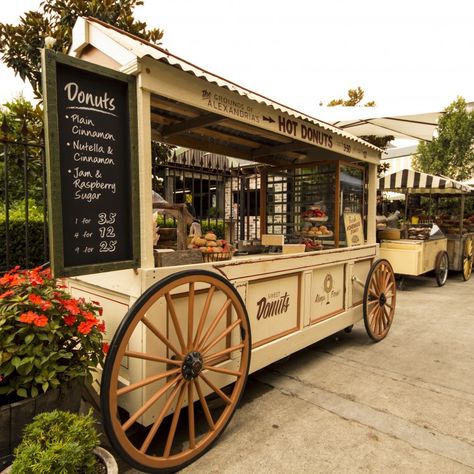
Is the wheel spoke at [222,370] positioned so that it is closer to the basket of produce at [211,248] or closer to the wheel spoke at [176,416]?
the wheel spoke at [176,416]

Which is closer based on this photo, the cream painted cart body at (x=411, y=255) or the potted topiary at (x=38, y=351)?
the potted topiary at (x=38, y=351)

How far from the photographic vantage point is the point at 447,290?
24.5ft

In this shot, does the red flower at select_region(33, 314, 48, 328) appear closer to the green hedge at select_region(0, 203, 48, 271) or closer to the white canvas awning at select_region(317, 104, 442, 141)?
the green hedge at select_region(0, 203, 48, 271)

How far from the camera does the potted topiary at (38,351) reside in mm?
1613

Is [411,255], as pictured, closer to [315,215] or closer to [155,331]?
[315,215]

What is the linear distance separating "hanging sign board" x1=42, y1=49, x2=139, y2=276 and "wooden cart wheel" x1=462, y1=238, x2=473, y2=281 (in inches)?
361

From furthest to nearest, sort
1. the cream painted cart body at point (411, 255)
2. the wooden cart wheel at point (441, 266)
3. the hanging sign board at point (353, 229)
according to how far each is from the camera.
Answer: the wooden cart wheel at point (441, 266)
the cream painted cart body at point (411, 255)
the hanging sign board at point (353, 229)

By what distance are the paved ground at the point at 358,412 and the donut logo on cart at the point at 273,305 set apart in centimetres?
66

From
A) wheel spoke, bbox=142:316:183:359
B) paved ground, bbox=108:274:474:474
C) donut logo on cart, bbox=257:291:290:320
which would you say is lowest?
paved ground, bbox=108:274:474:474

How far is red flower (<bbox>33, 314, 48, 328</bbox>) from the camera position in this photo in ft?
5.39

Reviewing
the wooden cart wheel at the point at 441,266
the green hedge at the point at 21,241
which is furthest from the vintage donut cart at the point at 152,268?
the wooden cart wheel at the point at 441,266

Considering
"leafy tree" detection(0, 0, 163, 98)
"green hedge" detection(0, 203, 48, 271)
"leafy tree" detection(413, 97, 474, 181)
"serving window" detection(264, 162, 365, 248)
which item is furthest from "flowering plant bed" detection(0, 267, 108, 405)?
"leafy tree" detection(413, 97, 474, 181)

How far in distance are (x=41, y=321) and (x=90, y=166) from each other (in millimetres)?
789

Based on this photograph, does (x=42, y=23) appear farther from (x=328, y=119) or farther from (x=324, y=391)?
(x=324, y=391)
